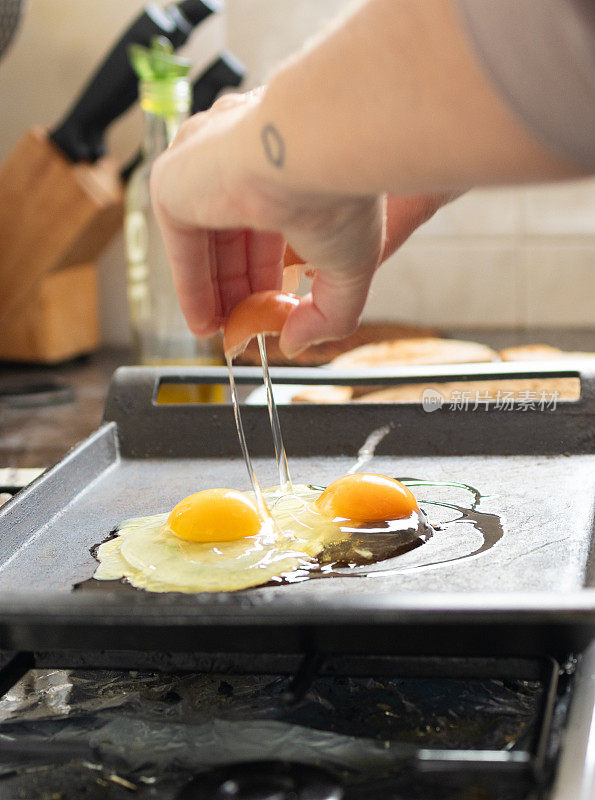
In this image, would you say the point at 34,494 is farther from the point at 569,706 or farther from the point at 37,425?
the point at 37,425

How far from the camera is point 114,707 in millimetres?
751

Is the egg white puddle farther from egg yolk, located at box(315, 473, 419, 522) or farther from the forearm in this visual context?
the forearm

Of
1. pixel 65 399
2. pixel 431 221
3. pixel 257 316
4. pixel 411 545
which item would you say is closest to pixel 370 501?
pixel 411 545

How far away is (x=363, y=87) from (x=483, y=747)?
1.47 feet

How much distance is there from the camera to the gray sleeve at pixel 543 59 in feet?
1.64

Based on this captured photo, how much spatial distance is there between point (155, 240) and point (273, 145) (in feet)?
4.87

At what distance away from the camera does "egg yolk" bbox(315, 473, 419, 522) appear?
993 mm

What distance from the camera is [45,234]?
93.4 inches

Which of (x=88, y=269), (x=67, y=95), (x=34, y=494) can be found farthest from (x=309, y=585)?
(x=67, y=95)

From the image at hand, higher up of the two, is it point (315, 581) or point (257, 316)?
point (257, 316)

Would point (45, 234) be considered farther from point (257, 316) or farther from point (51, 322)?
point (257, 316)

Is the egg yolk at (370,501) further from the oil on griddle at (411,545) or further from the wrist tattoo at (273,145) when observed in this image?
the wrist tattoo at (273,145)

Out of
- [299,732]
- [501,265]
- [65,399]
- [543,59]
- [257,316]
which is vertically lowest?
[65,399]

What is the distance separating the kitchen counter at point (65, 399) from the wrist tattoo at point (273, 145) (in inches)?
26.0
